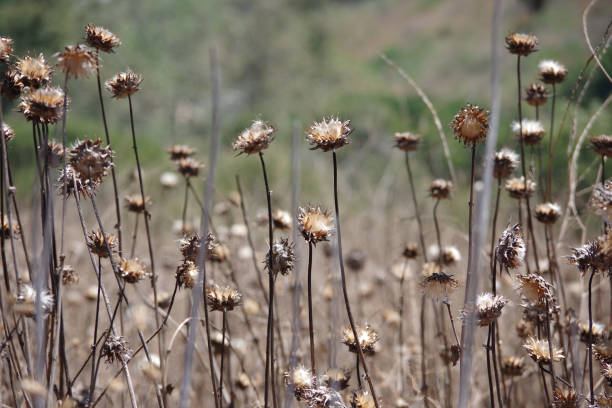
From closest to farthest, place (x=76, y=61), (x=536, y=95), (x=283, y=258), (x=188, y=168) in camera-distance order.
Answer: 1. (x=76, y=61)
2. (x=283, y=258)
3. (x=536, y=95)
4. (x=188, y=168)

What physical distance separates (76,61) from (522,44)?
0.62 m

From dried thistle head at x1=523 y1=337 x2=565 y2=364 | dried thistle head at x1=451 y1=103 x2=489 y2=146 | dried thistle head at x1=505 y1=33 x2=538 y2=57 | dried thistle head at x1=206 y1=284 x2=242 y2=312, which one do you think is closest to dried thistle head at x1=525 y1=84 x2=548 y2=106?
dried thistle head at x1=505 y1=33 x2=538 y2=57

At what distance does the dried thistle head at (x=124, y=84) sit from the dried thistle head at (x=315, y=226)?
30 cm

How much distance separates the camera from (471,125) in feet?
1.94

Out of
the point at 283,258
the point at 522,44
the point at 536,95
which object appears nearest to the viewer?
the point at 283,258

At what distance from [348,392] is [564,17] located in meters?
6.66

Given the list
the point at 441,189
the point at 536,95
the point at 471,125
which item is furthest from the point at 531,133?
the point at 471,125

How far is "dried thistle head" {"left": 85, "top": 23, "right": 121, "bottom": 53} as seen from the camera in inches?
25.8

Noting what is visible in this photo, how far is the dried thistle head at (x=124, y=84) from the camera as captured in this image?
2.23 feet

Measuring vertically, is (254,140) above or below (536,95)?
below

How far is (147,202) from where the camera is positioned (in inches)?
35.6

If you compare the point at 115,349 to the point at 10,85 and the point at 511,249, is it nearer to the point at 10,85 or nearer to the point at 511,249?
the point at 10,85

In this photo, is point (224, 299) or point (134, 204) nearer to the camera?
point (224, 299)

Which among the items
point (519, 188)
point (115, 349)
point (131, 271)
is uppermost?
point (519, 188)
